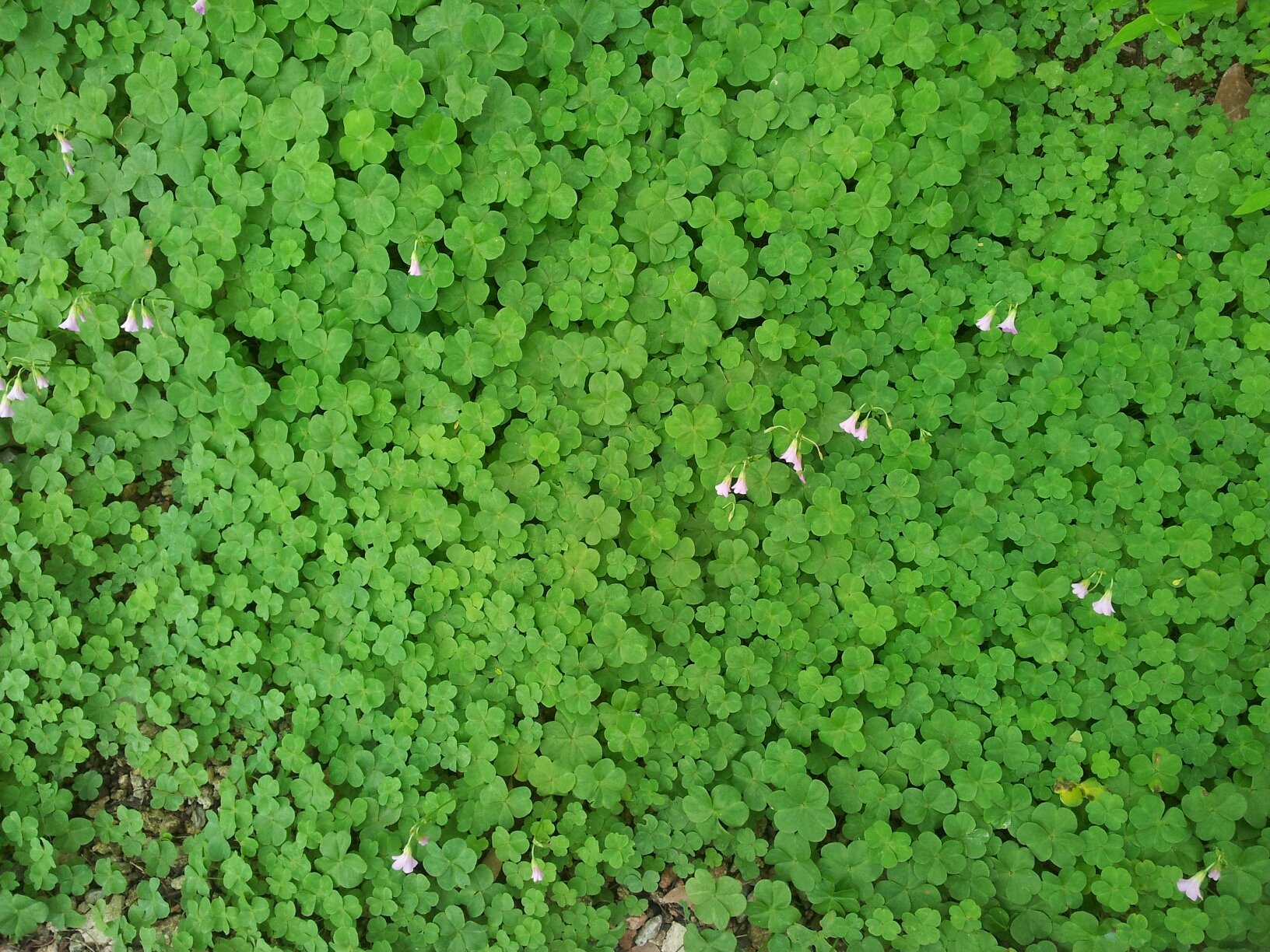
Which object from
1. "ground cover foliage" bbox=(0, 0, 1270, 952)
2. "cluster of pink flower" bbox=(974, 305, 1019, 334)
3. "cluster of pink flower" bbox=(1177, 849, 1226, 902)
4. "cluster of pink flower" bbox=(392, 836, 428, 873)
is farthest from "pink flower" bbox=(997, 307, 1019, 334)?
"cluster of pink flower" bbox=(392, 836, 428, 873)

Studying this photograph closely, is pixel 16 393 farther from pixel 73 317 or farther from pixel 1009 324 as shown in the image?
pixel 1009 324

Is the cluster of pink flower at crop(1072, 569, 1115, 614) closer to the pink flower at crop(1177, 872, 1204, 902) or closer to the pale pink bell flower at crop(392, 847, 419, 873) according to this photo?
the pink flower at crop(1177, 872, 1204, 902)

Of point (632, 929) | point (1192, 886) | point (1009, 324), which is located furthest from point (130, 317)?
point (1192, 886)

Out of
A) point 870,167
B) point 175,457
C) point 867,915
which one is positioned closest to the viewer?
point 867,915

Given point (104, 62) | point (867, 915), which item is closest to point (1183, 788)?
point (867, 915)

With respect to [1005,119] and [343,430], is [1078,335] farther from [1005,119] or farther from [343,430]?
[343,430]

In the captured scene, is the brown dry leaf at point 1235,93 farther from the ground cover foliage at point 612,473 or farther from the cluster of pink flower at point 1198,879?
the cluster of pink flower at point 1198,879
